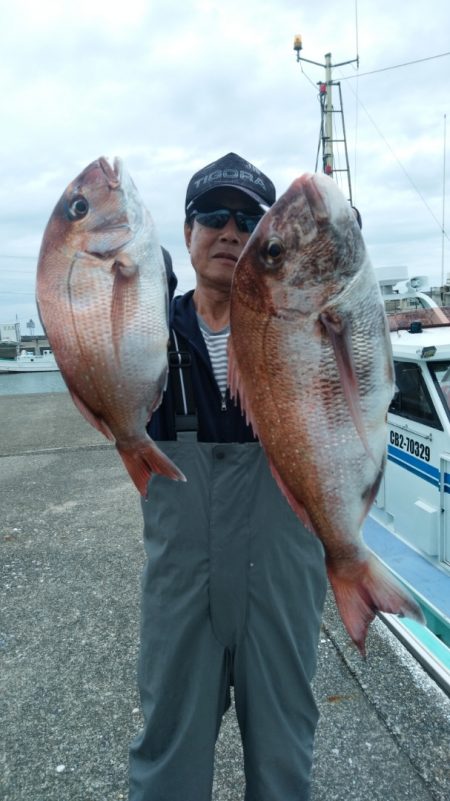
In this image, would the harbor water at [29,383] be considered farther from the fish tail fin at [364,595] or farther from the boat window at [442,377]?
the fish tail fin at [364,595]

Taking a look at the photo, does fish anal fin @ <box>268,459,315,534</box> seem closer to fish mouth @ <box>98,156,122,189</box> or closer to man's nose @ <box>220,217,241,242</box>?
man's nose @ <box>220,217,241,242</box>

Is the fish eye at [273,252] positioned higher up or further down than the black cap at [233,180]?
further down

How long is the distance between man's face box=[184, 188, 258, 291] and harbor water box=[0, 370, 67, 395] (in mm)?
33328

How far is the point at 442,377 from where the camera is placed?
4.94m

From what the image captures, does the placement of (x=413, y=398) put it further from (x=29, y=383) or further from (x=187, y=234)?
(x=29, y=383)

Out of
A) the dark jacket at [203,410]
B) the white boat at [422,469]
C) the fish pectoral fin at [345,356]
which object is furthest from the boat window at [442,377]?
the fish pectoral fin at [345,356]

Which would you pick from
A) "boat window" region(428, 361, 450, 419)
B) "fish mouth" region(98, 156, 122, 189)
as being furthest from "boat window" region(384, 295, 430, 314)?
"fish mouth" region(98, 156, 122, 189)

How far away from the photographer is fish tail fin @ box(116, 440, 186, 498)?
4.76 ft

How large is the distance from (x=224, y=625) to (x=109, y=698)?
1470mm

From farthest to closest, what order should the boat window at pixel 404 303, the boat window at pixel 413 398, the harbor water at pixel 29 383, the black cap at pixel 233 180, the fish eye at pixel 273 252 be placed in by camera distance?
the harbor water at pixel 29 383, the boat window at pixel 404 303, the boat window at pixel 413 398, the black cap at pixel 233 180, the fish eye at pixel 273 252

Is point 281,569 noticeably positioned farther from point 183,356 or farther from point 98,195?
point 98,195

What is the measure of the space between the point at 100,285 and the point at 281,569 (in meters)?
1.07

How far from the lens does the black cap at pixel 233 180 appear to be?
1.68 m

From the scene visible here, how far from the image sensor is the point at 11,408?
1371cm
